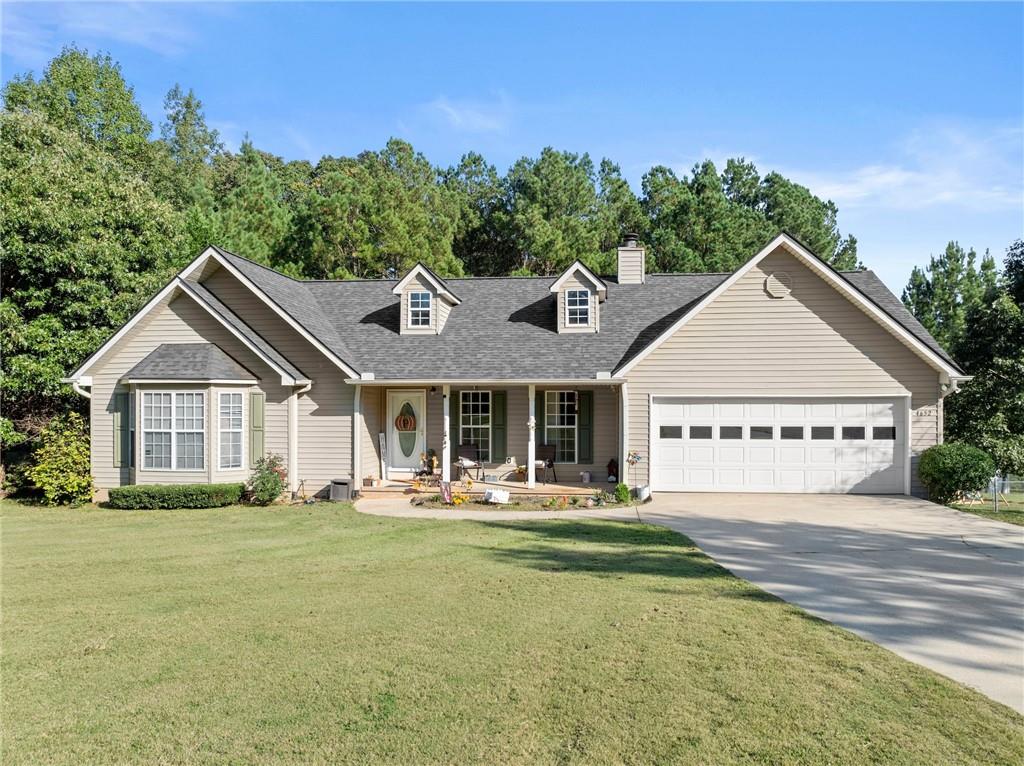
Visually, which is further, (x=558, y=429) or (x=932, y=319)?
(x=932, y=319)

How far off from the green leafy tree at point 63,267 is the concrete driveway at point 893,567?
17.1m

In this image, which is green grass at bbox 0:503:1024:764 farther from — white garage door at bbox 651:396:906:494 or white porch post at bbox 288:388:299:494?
white garage door at bbox 651:396:906:494

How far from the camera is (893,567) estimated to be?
10180mm

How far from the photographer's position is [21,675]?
622cm

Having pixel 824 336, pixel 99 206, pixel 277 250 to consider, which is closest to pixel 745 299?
pixel 824 336

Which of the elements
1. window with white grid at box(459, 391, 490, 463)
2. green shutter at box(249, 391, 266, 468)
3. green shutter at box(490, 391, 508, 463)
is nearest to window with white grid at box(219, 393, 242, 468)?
green shutter at box(249, 391, 266, 468)

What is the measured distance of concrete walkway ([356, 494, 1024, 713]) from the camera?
691 cm

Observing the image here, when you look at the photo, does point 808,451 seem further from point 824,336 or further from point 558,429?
point 558,429

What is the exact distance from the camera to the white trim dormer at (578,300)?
66.5ft

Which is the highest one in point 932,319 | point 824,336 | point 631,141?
point 631,141

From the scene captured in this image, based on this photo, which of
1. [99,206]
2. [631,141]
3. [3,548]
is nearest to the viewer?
[3,548]

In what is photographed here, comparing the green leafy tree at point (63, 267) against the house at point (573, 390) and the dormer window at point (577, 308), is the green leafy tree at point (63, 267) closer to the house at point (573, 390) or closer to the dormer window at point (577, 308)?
the house at point (573, 390)

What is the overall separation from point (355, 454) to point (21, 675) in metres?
12.4

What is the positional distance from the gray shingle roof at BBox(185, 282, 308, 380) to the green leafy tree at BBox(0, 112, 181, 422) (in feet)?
15.6
